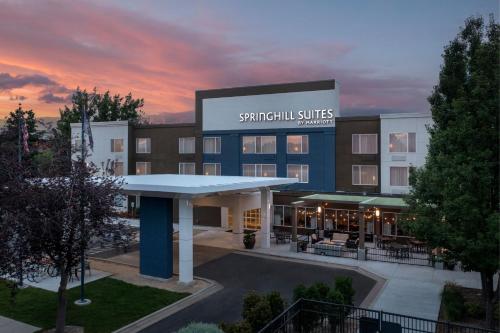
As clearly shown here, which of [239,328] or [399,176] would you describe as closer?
[239,328]

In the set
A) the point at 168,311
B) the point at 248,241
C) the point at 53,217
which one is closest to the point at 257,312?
the point at 168,311

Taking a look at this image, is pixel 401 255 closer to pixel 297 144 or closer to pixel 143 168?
pixel 297 144

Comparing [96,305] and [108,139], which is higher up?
[108,139]

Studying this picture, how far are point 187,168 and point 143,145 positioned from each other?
6.85m

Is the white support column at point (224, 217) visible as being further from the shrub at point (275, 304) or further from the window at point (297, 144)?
the shrub at point (275, 304)

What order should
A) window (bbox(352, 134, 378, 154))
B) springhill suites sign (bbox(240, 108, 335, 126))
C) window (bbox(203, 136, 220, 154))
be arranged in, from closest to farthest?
window (bbox(352, 134, 378, 154)) < springhill suites sign (bbox(240, 108, 335, 126)) < window (bbox(203, 136, 220, 154))

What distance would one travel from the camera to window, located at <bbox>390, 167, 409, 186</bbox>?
116ft

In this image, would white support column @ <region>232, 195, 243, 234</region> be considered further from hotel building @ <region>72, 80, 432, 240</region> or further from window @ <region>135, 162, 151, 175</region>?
window @ <region>135, 162, 151, 175</region>

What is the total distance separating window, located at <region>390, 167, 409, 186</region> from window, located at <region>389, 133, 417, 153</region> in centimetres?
158

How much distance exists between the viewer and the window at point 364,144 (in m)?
36.5

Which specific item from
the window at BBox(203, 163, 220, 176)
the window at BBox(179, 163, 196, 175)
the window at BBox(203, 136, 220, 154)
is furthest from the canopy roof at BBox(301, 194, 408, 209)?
the window at BBox(179, 163, 196, 175)

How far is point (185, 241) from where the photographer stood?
2297 centimetres

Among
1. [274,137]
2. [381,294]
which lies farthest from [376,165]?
[381,294]

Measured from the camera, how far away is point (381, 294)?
21.4 metres
